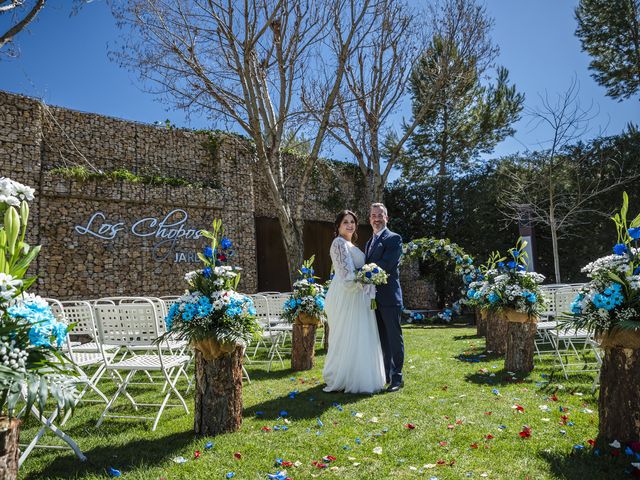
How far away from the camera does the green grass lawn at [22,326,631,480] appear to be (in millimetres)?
2717

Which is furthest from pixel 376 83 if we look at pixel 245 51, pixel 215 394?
pixel 215 394

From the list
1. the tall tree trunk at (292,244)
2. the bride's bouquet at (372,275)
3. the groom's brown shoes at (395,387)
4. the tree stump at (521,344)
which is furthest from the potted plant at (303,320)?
the tall tree trunk at (292,244)

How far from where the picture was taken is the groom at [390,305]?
4.77m

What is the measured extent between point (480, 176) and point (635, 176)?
431 cm

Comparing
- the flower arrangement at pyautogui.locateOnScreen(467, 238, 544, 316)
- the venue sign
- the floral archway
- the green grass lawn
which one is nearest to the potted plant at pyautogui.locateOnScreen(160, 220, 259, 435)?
the green grass lawn

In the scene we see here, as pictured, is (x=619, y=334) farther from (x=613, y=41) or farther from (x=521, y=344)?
(x=613, y=41)

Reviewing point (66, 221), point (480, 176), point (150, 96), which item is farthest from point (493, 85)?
point (66, 221)

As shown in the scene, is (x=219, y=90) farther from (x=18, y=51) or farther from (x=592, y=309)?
(x=592, y=309)

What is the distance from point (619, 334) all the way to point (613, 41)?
1503cm

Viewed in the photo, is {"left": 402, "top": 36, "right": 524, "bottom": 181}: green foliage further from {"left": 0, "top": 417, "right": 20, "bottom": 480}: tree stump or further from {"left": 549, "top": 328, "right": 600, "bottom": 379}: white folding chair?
{"left": 0, "top": 417, "right": 20, "bottom": 480}: tree stump

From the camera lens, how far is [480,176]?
49.7 feet

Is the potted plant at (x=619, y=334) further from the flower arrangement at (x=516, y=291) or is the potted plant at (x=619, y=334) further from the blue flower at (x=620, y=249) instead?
the flower arrangement at (x=516, y=291)

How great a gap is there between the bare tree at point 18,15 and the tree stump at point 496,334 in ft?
30.3

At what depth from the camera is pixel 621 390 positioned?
2.90 meters
